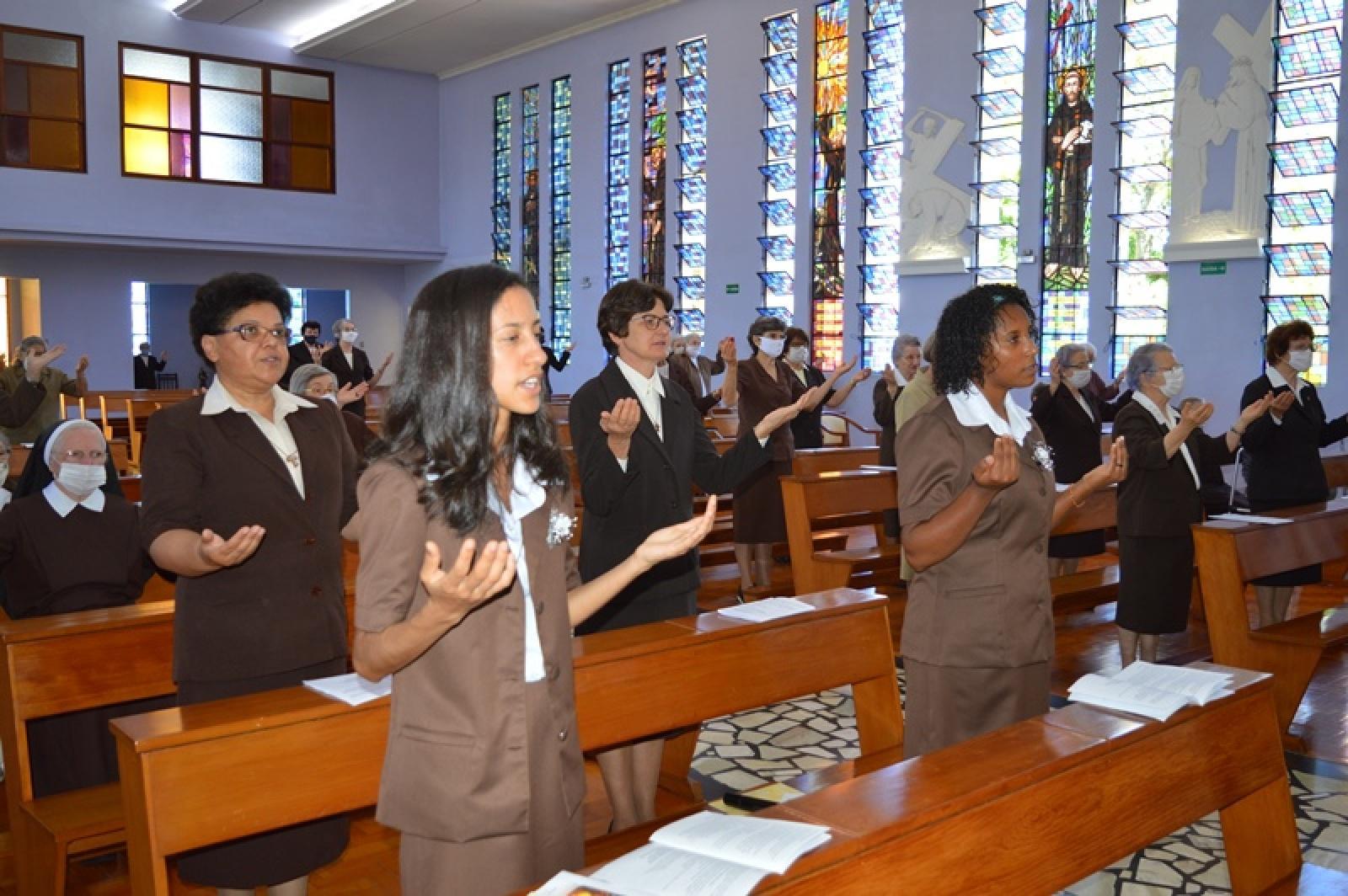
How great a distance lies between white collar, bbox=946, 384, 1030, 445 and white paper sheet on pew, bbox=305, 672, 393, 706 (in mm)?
1291

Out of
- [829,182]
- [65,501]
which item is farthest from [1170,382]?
[829,182]

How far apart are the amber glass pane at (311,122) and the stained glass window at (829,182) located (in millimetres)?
8325

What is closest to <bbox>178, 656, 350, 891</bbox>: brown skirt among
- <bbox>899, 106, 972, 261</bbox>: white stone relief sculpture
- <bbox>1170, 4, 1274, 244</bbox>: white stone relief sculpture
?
<bbox>1170, 4, 1274, 244</bbox>: white stone relief sculpture

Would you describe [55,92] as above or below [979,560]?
above

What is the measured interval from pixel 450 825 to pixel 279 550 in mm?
1004

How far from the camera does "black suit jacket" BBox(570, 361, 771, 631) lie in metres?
3.21

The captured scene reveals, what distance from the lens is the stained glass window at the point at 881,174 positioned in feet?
41.1

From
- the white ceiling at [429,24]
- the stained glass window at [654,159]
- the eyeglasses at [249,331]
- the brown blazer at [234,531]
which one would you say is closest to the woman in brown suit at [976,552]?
the brown blazer at [234,531]

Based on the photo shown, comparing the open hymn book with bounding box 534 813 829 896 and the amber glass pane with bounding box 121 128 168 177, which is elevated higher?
the amber glass pane with bounding box 121 128 168 177

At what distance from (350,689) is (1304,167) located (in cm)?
909

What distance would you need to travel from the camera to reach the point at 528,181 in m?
17.6

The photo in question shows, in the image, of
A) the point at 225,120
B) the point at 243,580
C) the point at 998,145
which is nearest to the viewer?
the point at 243,580

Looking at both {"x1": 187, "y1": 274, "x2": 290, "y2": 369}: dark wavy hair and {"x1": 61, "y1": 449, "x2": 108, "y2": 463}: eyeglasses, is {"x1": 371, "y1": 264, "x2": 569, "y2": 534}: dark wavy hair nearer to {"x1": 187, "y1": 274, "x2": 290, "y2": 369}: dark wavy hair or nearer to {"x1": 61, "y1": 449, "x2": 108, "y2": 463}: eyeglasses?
Answer: {"x1": 187, "y1": 274, "x2": 290, "y2": 369}: dark wavy hair

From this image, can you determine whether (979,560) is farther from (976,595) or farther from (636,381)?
(636,381)
